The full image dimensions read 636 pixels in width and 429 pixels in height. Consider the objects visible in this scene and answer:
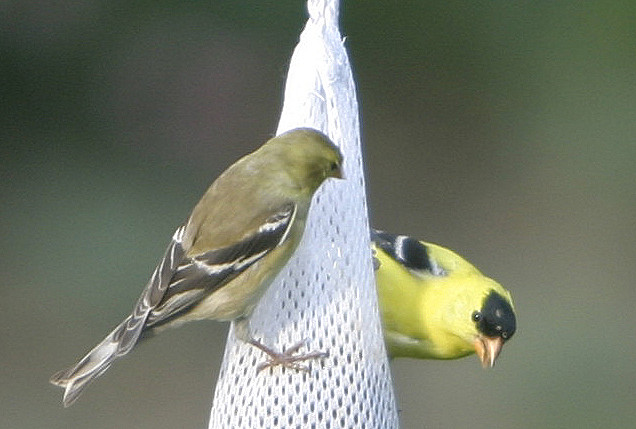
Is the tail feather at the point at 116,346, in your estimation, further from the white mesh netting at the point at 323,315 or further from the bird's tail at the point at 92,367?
the white mesh netting at the point at 323,315

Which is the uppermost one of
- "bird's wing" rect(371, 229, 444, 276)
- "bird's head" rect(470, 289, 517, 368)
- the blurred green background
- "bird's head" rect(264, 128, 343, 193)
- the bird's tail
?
the blurred green background

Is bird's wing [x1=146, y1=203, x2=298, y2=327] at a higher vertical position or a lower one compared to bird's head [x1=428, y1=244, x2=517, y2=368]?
lower

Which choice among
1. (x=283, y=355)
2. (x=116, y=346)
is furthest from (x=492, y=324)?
(x=116, y=346)

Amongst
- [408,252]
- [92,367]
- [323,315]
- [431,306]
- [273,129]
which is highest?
[273,129]

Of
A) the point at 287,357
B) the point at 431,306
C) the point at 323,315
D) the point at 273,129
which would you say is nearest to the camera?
the point at 287,357

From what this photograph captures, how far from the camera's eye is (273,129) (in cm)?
843

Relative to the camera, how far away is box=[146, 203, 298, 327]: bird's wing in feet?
9.96

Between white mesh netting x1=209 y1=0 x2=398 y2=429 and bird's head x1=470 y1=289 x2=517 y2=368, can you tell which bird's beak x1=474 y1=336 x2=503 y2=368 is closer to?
bird's head x1=470 y1=289 x2=517 y2=368

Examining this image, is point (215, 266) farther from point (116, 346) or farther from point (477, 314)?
point (477, 314)

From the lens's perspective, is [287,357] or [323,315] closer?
[287,357]

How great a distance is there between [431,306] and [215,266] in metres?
0.83

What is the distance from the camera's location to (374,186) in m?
8.23

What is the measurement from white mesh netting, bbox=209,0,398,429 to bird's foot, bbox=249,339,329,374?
2cm

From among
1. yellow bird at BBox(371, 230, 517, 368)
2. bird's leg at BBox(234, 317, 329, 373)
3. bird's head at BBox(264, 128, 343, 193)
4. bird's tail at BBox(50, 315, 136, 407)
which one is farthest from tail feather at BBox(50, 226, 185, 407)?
yellow bird at BBox(371, 230, 517, 368)
